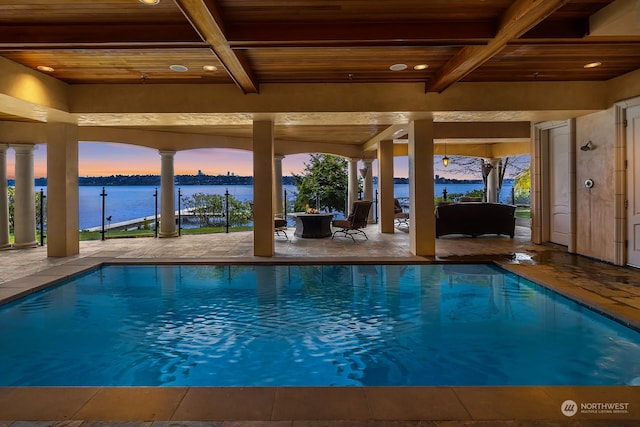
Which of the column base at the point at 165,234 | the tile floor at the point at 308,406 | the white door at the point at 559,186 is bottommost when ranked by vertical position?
the tile floor at the point at 308,406

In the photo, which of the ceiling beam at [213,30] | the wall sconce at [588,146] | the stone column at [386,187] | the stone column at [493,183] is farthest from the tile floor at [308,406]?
the stone column at [493,183]

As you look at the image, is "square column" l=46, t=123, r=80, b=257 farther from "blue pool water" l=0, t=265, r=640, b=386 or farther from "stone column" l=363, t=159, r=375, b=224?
"stone column" l=363, t=159, r=375, b=224

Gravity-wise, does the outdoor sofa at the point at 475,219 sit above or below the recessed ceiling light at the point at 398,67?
below

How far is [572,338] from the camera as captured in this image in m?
3.57

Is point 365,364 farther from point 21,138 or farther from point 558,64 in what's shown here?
point 21,138

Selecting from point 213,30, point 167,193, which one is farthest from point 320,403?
point 167,193

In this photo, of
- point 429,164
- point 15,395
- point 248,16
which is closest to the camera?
point 15,395

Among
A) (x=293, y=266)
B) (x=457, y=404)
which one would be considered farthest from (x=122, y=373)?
(x=293, y=266)

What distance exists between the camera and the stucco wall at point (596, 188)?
250 inches

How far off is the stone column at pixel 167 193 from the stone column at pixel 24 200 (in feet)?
9.16

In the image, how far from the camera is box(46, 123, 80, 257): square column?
23.7ft

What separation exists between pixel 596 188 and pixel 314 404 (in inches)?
265

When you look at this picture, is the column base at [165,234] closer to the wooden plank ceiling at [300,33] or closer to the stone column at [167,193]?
the stone column at [167,193]

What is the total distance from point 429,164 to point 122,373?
581 cm
